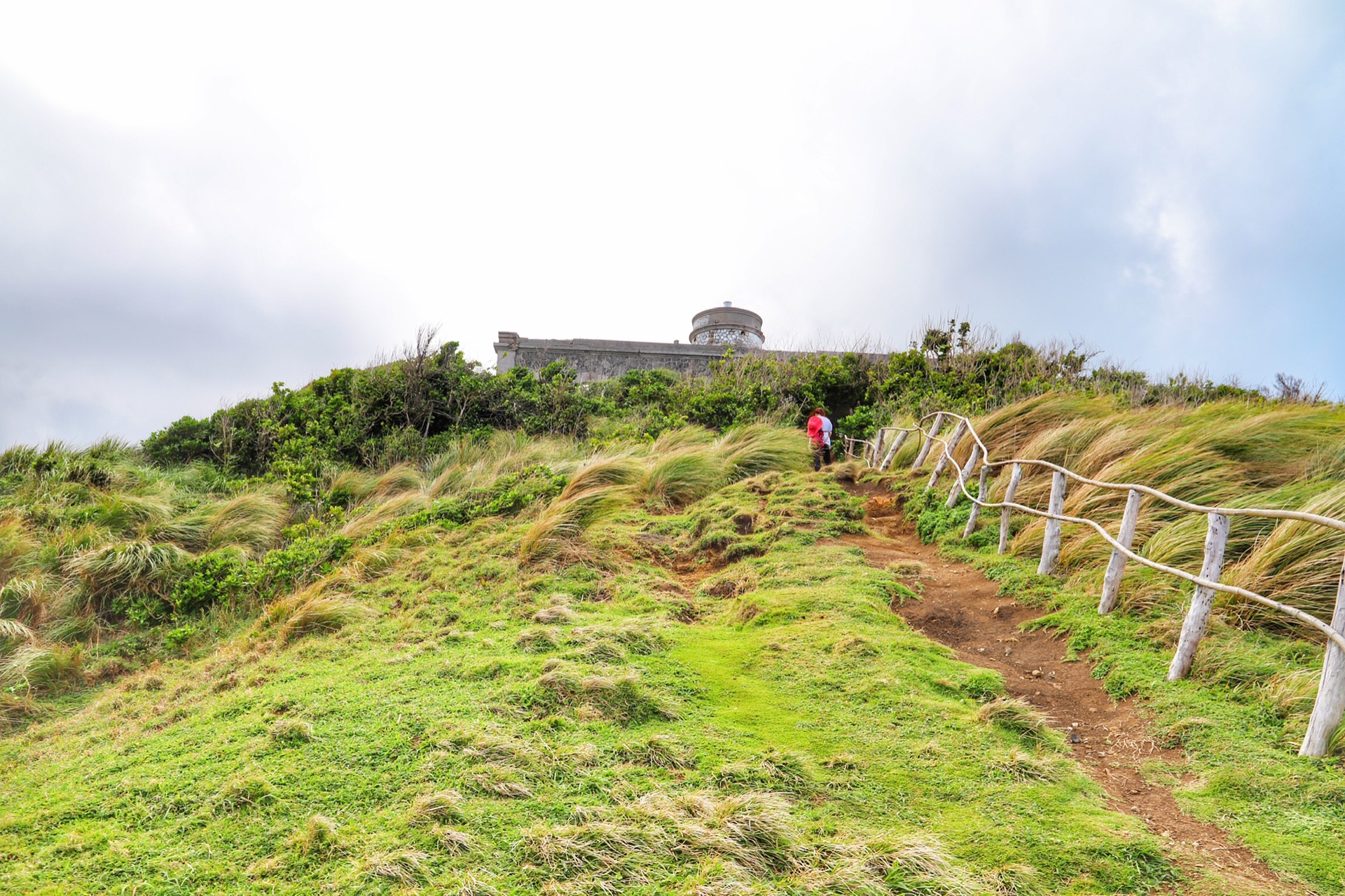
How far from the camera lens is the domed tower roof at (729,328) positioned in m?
24.2

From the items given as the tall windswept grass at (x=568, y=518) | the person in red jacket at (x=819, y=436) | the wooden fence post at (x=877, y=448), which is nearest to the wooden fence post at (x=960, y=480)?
the person in red jacket at (x=819, y=436)

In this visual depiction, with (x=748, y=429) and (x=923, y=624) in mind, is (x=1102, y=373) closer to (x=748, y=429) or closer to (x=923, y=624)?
(x=748, y=429)

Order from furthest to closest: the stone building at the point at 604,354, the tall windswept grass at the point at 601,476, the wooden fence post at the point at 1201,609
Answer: the stone building at the point at 604,354
the tall windswept grass at the point at 601,476
the wooden fence post at the point at 1201,609

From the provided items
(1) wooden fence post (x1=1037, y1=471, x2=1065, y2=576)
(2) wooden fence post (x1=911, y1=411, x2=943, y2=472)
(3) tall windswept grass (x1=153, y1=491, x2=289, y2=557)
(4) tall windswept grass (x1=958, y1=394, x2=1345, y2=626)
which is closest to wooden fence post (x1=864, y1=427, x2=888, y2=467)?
(2) wooden fence post (x1=911, y1=411, x2=943, y2=472)

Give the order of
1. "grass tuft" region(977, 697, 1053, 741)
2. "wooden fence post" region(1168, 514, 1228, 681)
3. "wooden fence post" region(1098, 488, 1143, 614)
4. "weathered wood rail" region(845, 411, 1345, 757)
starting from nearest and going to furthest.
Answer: "weathered wood rail" region(845, 411, 1345, 757), "grass tuft" region(977, 697, 1053, 741), "wooden fence post" region(1168, 514, 1228, 681), "wooden fence post" region(1098, 488, 1143, 614)

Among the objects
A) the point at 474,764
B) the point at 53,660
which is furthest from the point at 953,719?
the point at 53,660

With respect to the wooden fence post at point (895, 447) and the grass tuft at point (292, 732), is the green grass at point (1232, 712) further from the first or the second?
the wooden fence post at point (895, 447)

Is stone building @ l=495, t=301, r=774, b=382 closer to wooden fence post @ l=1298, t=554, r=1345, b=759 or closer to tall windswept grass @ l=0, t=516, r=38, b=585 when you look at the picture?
tall windswept grass @ l=0, t=516, r=38, b=585

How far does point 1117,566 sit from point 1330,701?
175 cm

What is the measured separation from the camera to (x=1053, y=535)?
586 cm

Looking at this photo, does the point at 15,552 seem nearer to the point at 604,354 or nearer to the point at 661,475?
the point at 661,475

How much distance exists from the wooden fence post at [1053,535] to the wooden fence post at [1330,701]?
2.59 m

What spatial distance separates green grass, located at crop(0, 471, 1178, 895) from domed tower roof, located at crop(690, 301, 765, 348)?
19.3 meters

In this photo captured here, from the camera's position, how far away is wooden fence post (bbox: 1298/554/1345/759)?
318cm
